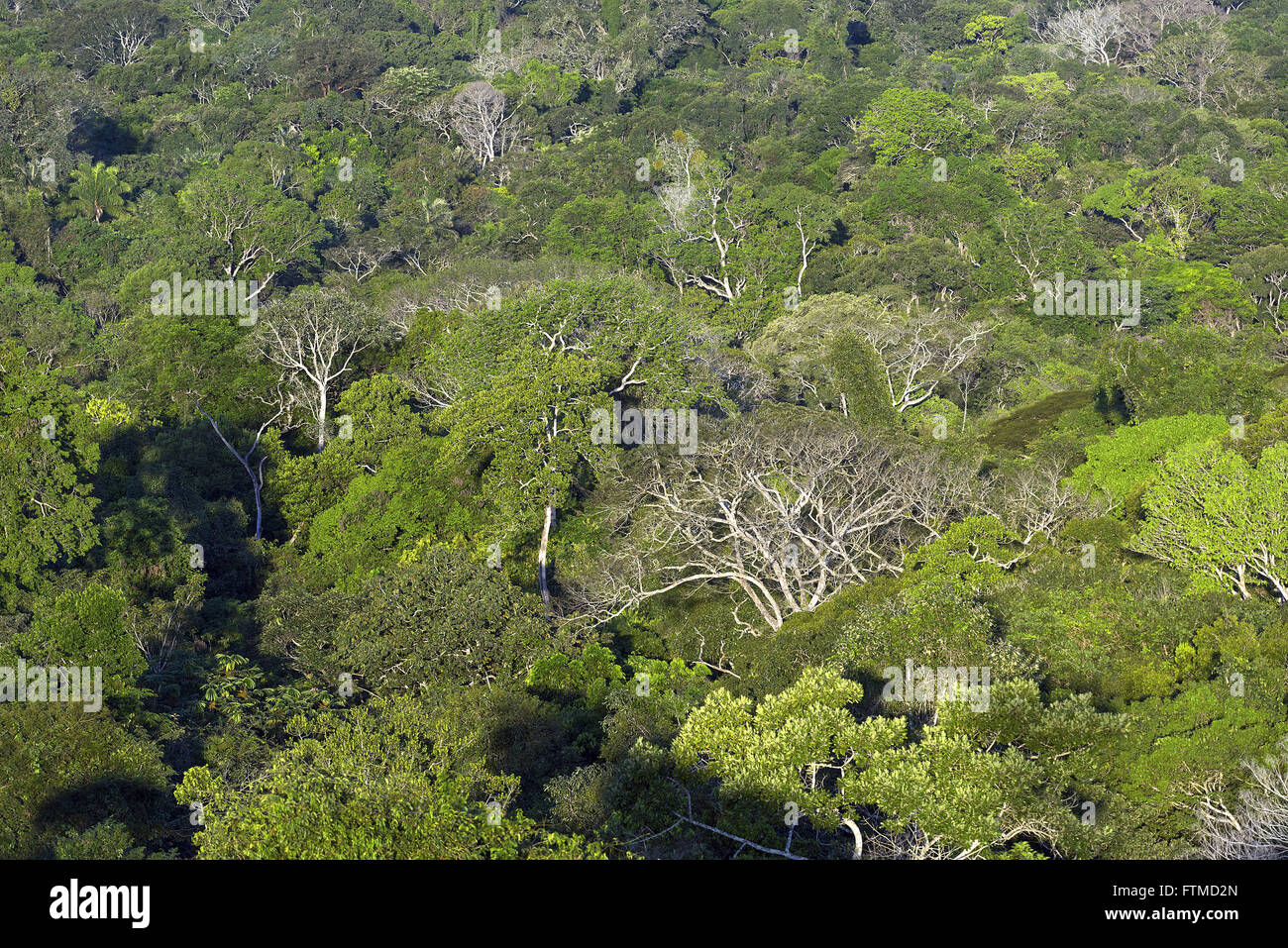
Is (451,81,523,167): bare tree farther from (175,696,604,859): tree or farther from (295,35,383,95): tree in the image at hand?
(175,696,604,859): tree

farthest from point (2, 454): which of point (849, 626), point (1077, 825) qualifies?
point (1077, 825)

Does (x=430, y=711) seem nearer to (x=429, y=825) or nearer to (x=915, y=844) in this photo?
(x=429, y=825)

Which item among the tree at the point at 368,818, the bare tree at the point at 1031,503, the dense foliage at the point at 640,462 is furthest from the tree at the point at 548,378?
the tree at the point at 368,818

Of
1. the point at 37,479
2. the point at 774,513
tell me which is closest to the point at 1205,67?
the point at 774,513

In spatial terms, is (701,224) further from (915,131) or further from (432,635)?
(432,635)

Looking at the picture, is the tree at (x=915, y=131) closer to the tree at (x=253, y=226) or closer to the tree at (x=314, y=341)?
the tree at (x=253, y=226)

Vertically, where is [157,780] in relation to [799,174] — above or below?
below
